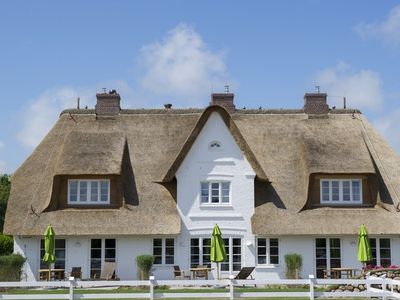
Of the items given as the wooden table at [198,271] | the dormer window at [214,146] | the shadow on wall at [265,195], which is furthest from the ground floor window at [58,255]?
the shadow on wall at [265,195]

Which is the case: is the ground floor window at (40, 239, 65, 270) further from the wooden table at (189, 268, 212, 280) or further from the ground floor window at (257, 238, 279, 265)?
the ground floor window at (257, 238, 279, 265)

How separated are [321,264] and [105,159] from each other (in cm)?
1096

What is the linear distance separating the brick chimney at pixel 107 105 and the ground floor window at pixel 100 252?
25.1ft

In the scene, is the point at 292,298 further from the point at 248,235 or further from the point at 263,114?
the point at 263,114

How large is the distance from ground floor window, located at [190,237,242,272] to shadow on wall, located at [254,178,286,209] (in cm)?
210

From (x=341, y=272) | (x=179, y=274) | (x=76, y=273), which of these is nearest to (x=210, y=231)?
(x=179, y=274)

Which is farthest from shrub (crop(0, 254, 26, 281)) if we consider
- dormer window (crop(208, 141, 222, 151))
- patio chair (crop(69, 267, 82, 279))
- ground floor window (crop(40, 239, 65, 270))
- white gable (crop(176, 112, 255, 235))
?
dormer window (crop(208, 141, 222, 151))

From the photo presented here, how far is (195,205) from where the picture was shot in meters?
33.2

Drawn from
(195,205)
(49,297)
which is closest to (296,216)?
(195,205)

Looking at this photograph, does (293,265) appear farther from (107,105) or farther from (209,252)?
(107,105)

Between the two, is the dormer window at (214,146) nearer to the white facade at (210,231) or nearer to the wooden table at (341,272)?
the white facade at (210,231)

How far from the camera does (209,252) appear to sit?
32.6m

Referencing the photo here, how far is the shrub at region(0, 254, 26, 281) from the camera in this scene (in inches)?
1163

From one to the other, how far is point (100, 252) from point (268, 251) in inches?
298
